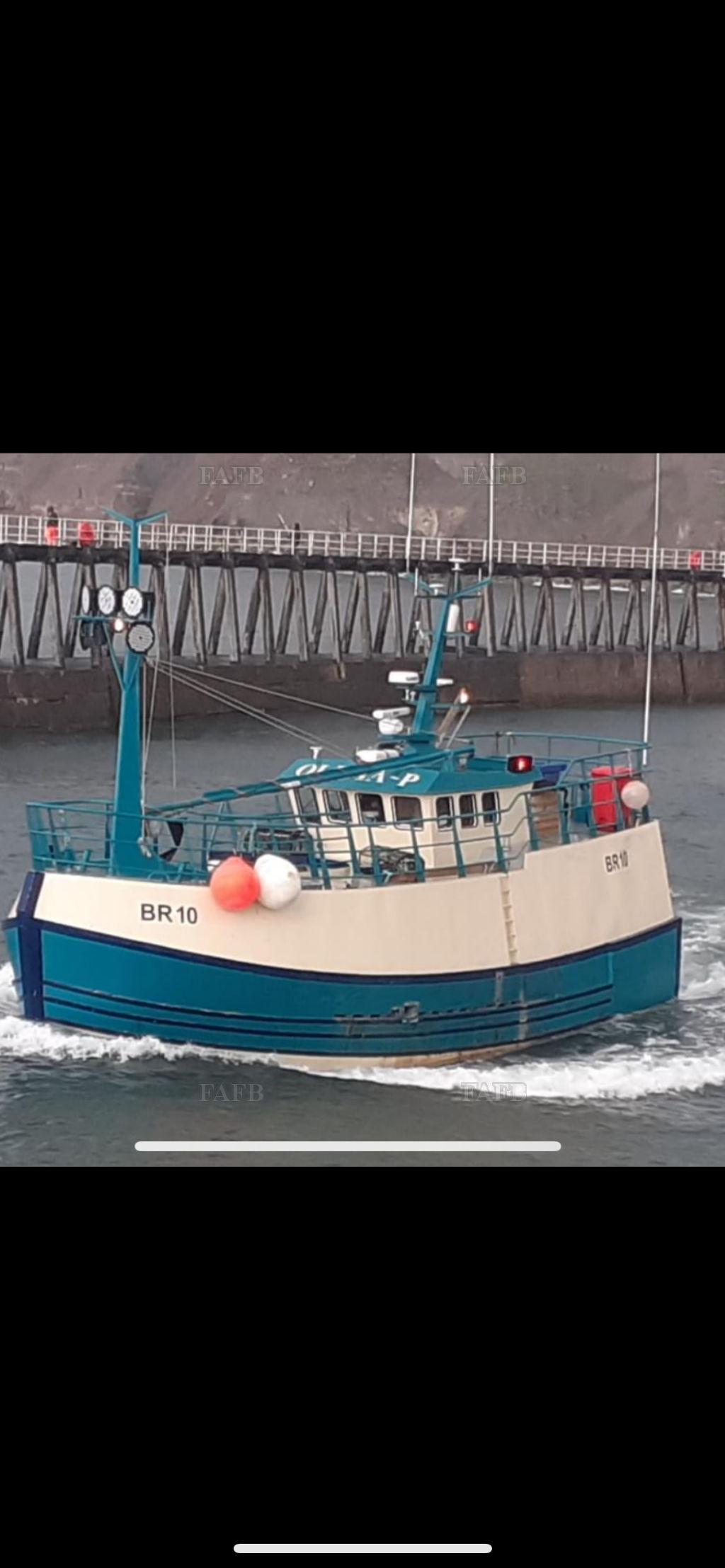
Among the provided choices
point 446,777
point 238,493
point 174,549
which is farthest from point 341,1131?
point 174,549

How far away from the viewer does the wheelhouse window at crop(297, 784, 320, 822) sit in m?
16.9

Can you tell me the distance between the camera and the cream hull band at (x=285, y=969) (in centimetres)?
1544

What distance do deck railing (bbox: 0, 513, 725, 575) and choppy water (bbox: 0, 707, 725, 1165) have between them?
5.26 ft

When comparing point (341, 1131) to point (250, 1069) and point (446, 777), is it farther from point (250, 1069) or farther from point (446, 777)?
point (446, 777)

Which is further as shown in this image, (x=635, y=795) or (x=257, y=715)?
(x=257, y=715)

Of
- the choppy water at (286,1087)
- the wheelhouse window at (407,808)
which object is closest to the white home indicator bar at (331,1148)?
the choppy water at (286,1087)

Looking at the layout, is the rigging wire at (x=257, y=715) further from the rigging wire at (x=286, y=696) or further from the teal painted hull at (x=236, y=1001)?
the teal painted hull at (x=236, y=1001)

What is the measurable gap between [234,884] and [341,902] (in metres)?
Result: 1.01

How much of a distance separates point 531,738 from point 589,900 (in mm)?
2492

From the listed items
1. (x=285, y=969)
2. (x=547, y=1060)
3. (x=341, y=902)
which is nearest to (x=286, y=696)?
(x=341, y=902)

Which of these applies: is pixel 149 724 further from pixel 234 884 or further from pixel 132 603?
pixel 132 603

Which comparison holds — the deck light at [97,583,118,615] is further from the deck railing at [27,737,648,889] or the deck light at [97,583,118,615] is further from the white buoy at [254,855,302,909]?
the white buoy at [254,855,302,909]

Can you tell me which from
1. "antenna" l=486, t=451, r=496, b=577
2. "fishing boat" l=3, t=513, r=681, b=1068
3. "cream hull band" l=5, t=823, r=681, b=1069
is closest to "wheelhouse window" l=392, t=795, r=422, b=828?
"fishing boat" l=3, t=513, r=681, b=1068

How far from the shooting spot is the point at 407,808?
16.7 meters
